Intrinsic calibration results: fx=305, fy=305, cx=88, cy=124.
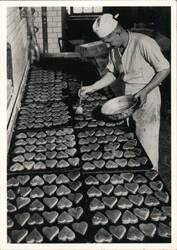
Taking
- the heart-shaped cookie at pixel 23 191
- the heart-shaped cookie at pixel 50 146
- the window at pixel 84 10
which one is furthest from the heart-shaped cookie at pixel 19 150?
the window at pixel 84 10

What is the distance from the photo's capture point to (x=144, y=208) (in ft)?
5.18

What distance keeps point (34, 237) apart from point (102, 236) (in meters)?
0.32

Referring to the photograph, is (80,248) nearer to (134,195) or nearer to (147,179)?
(134,195)

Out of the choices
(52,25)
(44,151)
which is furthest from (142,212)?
(52,25)

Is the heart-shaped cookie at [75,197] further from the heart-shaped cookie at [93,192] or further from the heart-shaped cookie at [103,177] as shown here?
the heart-shaped cookie at [103,177]

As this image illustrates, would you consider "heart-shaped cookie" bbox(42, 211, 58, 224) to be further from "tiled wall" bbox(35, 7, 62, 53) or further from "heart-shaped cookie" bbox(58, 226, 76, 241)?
"tiled wall" bbox(35, 7, 62, 53)

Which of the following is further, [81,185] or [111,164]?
[111,164]

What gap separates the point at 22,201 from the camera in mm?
1637

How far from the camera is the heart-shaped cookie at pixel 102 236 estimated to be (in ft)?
4.63

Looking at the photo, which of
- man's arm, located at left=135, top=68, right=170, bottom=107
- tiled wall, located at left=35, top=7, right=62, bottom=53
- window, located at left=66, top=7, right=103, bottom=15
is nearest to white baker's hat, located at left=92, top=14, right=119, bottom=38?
man's arm, located at left=135, top=68, right=170, bottom=107

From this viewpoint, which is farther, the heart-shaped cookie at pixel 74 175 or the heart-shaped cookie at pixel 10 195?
the heart-shaped cookie at pixel 74 175

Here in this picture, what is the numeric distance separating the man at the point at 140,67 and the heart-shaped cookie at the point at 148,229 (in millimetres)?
Answer: 937

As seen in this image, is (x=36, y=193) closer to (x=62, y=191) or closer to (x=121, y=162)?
(x=62, y=191)

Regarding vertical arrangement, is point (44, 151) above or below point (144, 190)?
above
